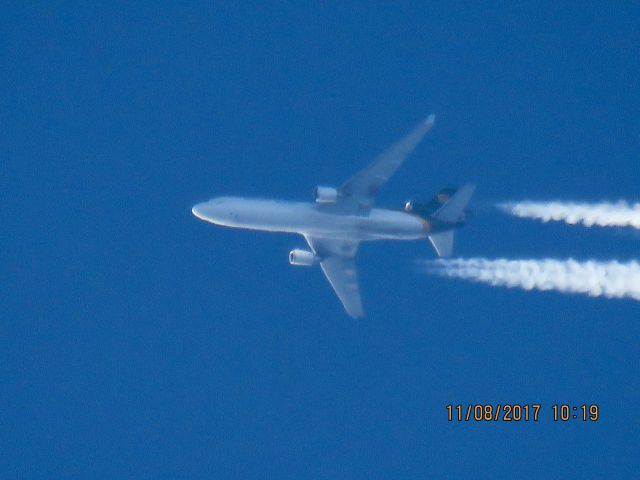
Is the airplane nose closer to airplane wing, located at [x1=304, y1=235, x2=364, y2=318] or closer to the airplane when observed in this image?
the airplane

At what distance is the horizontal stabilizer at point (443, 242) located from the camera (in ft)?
176

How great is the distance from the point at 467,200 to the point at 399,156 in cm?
602

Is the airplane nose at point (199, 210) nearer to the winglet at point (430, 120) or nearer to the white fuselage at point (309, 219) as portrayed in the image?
the white fuselage at point (309, 219)

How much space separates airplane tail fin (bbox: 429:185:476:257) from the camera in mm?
52281

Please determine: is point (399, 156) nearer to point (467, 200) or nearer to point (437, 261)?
point (467, 200)

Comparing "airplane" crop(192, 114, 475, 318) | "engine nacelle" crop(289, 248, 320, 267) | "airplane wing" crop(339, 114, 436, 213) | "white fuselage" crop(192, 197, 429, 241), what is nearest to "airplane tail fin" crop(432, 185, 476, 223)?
"airplane" crop(192, 114, 475, 318)

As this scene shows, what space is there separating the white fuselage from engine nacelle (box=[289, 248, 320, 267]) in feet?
6.35

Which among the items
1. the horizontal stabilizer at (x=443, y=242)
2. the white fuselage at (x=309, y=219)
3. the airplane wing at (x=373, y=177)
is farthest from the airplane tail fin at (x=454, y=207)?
the airplane wing at (x=373, y=177)

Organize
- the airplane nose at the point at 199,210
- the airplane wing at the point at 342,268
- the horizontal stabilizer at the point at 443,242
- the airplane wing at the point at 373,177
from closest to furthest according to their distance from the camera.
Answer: the airplane nose at the point at 199,210, the airplane wing at the point at 373,177, the horizontal stabilizer at the point at 443,242, the airplane wing at the point at 342,268

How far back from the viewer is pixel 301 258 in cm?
5359

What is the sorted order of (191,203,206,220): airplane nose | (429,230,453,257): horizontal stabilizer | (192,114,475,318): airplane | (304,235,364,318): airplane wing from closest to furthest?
(191,203,206,220): airplane nose
(192,114,475,318): airplane
(429,230,453,257): horizontal stabilizer
(304,235,364,318): airplane wing

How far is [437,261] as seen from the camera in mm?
56375

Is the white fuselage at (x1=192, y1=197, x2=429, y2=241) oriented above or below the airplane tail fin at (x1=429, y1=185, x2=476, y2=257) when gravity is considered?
below

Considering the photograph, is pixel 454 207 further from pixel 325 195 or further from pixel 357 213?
pixel 325 195
